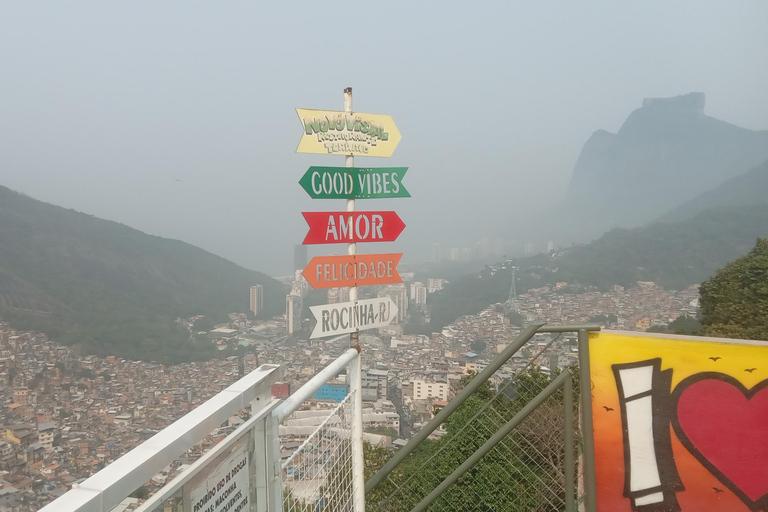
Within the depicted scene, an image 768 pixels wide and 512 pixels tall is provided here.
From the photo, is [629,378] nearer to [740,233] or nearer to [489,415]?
[489,415]

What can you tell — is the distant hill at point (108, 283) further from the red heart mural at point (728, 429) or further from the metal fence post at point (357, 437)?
the red heart mural at point (728, 429)

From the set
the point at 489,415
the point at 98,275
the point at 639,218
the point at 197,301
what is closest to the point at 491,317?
the point at 197,301

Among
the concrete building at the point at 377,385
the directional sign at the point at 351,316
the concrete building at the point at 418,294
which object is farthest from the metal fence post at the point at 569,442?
the concrete building at the point at 418,294

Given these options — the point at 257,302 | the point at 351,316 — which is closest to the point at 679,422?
the point at 351,316

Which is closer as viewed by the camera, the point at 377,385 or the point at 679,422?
the point at 679,422

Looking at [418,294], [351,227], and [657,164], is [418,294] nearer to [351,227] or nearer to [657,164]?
[351,227]

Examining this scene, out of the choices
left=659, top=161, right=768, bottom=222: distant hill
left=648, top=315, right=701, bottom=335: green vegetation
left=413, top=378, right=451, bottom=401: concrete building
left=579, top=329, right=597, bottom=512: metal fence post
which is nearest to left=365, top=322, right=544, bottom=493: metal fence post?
left=579, top=329, right=597, bottom=512: metal fence post
